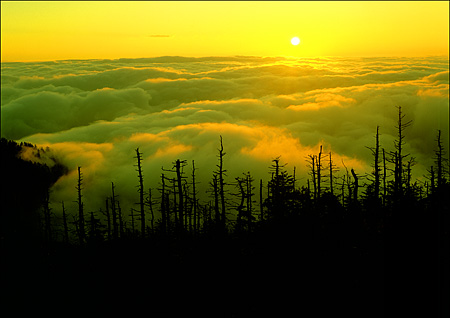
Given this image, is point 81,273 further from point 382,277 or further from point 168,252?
point 382,277

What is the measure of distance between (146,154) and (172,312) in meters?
149

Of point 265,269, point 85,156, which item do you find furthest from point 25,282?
point 85,156

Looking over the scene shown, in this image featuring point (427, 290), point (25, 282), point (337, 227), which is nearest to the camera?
point (427, 290)

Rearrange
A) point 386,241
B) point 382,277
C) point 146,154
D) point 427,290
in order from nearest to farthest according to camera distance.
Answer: point 427,290 < point 382,277 < point 386,241 < point 146,154

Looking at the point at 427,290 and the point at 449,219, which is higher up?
the point at 449,219

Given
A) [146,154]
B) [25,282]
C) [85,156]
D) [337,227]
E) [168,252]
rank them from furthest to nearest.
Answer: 1. [85,156]
2. [146,154]
3. [25,282]
4. [168,252]
5. [337,227]

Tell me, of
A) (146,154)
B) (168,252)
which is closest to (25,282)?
(168,252)

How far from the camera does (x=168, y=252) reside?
35.4 meters

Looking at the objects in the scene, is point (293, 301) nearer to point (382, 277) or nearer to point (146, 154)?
point (382, 277)

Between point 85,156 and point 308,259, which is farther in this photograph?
point 85,156

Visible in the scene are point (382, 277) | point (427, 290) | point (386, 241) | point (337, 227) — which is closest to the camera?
point (427, 290)

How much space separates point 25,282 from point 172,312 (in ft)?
60.5

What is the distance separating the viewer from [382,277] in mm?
27656

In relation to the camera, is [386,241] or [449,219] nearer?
[386,241]
